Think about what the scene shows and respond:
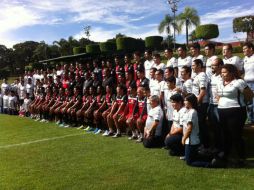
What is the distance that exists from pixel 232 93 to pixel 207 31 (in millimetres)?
44644

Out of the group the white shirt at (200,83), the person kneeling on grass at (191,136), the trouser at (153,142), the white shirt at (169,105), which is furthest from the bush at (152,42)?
the person kneeling on grass at (191,136)

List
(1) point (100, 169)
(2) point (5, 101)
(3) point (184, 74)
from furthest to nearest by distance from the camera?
(2) point (5, 101) → (3) point (184, 74) → (1) point (100, 169)

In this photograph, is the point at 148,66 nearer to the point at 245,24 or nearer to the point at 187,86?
the point at 187,86

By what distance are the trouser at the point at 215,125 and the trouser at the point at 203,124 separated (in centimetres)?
12

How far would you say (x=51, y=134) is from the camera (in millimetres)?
11133

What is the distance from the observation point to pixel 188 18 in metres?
57.7

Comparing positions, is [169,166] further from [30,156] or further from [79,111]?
[79,111]

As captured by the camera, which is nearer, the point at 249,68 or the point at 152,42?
the point at 249,68

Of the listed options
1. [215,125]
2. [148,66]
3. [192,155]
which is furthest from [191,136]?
[148,66]

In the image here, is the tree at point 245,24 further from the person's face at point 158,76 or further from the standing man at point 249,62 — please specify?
the standing man at point 249,62

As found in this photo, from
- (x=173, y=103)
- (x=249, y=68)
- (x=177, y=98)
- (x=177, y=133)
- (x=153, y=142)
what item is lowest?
(x=153, y=142)

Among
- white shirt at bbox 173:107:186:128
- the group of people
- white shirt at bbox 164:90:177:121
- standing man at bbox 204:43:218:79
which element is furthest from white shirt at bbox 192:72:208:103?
white shirt at bbox 164:90:177:121

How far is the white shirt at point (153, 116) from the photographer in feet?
26.7

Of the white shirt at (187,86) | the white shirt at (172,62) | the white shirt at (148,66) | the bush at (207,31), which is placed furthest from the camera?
the bush at (207,31)
